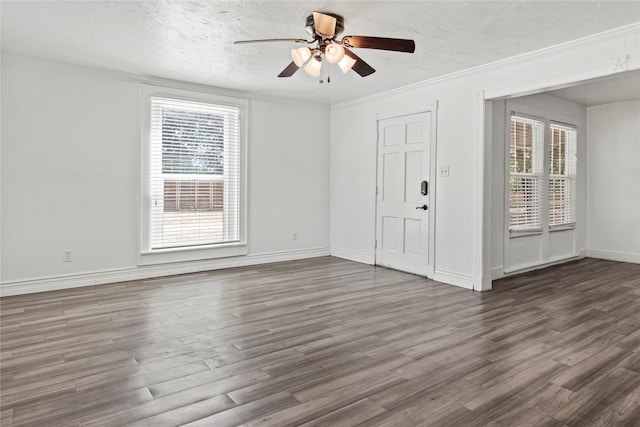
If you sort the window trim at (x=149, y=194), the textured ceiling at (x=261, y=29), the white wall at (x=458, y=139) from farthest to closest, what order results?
the window trim at (x=149, y=194)
the white wall at (x=458, y=139)
the textured ceiling at (x=261, y=29)

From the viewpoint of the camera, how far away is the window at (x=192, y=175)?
17.3ft

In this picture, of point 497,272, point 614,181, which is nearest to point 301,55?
point 497,272

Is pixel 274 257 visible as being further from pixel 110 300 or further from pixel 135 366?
pixel 135 366

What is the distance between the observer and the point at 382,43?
296cm

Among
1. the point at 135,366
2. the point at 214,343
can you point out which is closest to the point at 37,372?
the point at 135,366

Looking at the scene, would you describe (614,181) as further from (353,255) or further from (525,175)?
(353,255)

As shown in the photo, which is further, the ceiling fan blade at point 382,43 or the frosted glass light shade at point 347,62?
the frosted glass light shade at point 347,62

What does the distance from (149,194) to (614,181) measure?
746cm

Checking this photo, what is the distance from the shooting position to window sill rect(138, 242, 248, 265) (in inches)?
207

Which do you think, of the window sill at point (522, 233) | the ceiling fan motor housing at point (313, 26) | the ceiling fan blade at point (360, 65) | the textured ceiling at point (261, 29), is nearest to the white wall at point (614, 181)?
the window sill at point (522, 233)

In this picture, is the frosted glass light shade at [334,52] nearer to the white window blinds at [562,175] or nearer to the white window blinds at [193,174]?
the white window blinds at [193,174]

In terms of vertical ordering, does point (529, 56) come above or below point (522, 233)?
above

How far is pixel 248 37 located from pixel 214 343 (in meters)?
2.72

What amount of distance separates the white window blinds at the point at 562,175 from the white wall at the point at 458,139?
7.85ft
